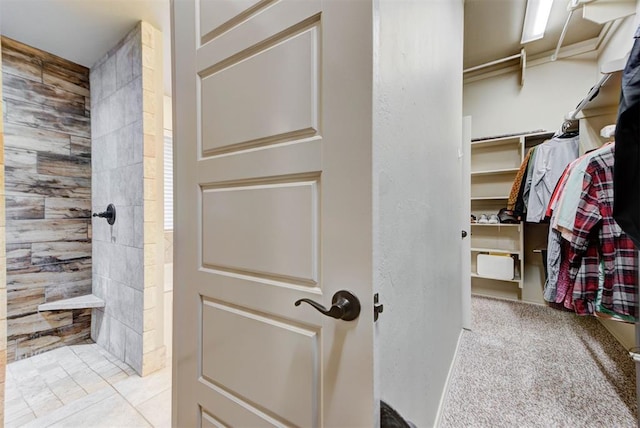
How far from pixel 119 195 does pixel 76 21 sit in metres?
1.24

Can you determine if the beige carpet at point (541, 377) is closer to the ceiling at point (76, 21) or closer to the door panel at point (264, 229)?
the door panel at point (264, 229)

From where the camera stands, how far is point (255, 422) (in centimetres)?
83

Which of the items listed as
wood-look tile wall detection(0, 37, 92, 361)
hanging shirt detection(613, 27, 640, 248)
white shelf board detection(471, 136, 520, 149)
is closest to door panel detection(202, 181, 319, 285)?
hanging shirt detection(613, 27, 640, 248)

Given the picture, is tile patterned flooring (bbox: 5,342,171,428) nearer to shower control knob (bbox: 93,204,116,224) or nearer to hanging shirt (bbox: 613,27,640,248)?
shower control knob (bbox: 93,204,116,224)

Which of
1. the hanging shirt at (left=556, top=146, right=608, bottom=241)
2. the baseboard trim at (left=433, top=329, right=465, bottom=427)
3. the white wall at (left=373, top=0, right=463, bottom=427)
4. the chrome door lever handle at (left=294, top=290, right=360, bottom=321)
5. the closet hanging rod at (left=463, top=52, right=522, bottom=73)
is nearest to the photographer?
the chrome door lever handle at (left=294, top=290, right=360, bottom=321)

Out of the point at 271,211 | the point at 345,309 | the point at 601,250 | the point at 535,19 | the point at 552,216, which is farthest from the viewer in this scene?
the point at 535,19

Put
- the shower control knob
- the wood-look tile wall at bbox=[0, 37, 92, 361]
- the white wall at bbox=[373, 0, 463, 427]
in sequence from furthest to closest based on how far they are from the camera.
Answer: the shower control knob, the wood-look tile wall at bbox=[0, 37, 92, 361], the white wall at bbox=[373, 0, 463, 427]

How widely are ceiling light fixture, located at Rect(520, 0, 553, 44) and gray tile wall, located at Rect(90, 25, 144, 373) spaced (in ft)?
10.3

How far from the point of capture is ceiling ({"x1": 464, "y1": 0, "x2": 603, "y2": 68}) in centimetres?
239

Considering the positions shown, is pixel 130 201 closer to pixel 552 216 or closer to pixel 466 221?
pixel 466 221

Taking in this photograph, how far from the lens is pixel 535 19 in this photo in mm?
2467

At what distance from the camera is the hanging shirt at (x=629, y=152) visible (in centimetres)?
95

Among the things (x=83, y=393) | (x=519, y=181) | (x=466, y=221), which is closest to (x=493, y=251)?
(x=519, y=181)

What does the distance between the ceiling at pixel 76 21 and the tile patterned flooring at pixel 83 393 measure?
249 centimetres
